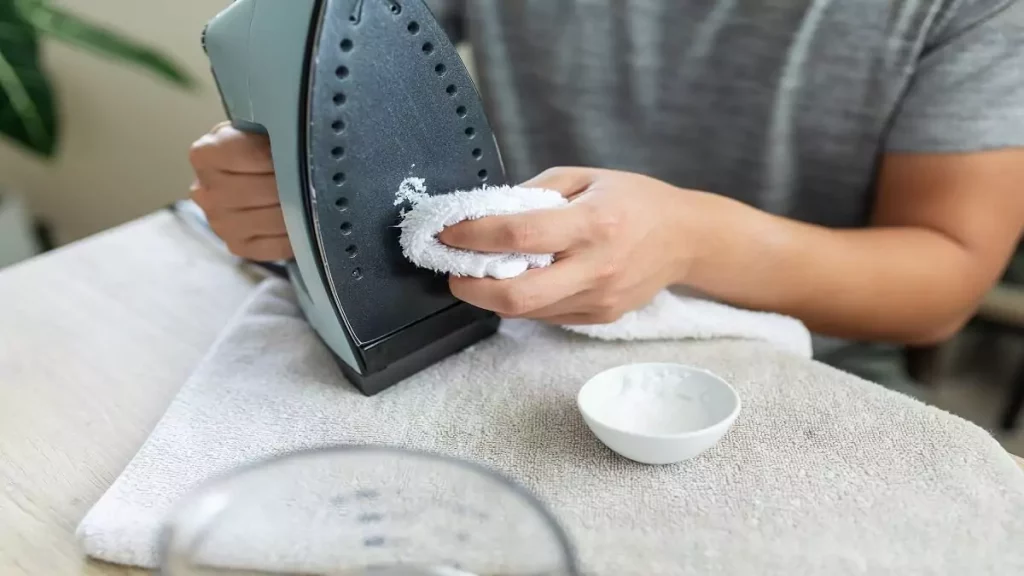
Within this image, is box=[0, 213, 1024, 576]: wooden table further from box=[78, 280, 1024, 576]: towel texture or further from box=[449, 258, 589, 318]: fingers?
box=[449, 258, 589, 318]: fingers

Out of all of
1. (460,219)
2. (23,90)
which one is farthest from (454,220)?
(23,90)

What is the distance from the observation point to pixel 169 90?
48.4 inches

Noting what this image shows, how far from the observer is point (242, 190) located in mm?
524

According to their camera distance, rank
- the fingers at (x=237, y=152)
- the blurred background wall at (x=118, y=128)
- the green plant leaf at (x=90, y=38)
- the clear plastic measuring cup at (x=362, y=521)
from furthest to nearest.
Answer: the blurred background wall at (x=118, y=128) < the green plant leaf at (x=90, y=38) < the fingers at (x=237, y=152) < the clear plastic measuring cup at (x=362, y=521)

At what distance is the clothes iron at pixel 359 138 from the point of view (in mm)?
385

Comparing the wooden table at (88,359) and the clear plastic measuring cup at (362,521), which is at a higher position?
the clear plastic measuring cup at (362,521)

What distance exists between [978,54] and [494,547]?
50 centimetres

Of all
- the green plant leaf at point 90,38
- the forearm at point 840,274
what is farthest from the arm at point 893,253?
the green plant leaf at point 90,38

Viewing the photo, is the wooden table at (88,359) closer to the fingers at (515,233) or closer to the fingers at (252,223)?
the fingers at (252,223)

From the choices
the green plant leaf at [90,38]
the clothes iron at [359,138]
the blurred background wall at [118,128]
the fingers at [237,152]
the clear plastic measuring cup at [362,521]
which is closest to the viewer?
the clear plastic measuring cup at [362,521]

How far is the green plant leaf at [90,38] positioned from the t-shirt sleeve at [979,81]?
37.0 inches

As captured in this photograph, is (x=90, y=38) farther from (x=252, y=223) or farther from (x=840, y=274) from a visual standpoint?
(x=840, y=274)

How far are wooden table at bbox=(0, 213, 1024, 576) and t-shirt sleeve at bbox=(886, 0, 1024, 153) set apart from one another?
10.5 inches

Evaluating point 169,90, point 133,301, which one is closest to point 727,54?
point 133,301
